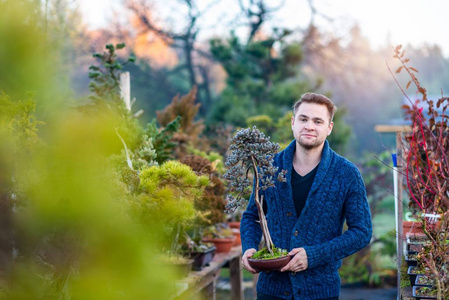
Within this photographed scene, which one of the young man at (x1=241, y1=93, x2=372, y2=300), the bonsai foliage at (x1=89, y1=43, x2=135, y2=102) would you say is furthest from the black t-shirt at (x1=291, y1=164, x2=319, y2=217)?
the bonsai foliage at (x1=89, y1=43, x2=135, y2=102)

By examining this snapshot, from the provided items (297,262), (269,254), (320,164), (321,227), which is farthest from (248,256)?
(320,164)

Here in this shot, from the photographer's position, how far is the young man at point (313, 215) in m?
2.30

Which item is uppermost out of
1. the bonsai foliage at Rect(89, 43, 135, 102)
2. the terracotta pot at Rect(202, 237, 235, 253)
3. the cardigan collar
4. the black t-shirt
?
the bonsai foliage at Rect(89, 43, 135, 102)

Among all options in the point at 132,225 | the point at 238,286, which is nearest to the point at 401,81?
the point at 238,286

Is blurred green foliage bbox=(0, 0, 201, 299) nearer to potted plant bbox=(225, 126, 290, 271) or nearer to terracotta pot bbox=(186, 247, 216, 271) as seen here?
potted plant bbox=(225, 126, 290, 271)

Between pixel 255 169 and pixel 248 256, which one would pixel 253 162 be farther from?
pixel 248 256

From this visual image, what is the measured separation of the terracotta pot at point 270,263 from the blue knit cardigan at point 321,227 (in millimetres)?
87

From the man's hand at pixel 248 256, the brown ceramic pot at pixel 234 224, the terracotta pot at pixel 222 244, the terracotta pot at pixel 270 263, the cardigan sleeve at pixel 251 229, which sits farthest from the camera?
the brown ceramic pot at pixel 234 224

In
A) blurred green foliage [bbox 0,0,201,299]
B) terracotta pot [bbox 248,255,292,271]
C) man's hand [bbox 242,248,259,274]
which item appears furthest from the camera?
man's hand [bbox 242,248,259,274]

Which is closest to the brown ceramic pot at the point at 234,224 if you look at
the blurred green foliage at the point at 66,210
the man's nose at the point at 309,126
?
the man's nose at the point at 309,126

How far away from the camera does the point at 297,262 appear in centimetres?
226

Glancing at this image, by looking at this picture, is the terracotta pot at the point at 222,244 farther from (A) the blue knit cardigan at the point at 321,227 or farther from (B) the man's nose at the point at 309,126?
(B) the man's nose at the point at 309,126

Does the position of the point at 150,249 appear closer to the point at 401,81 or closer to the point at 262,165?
the point at 262,165

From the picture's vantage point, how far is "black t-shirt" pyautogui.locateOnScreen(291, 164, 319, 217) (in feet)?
7.95
